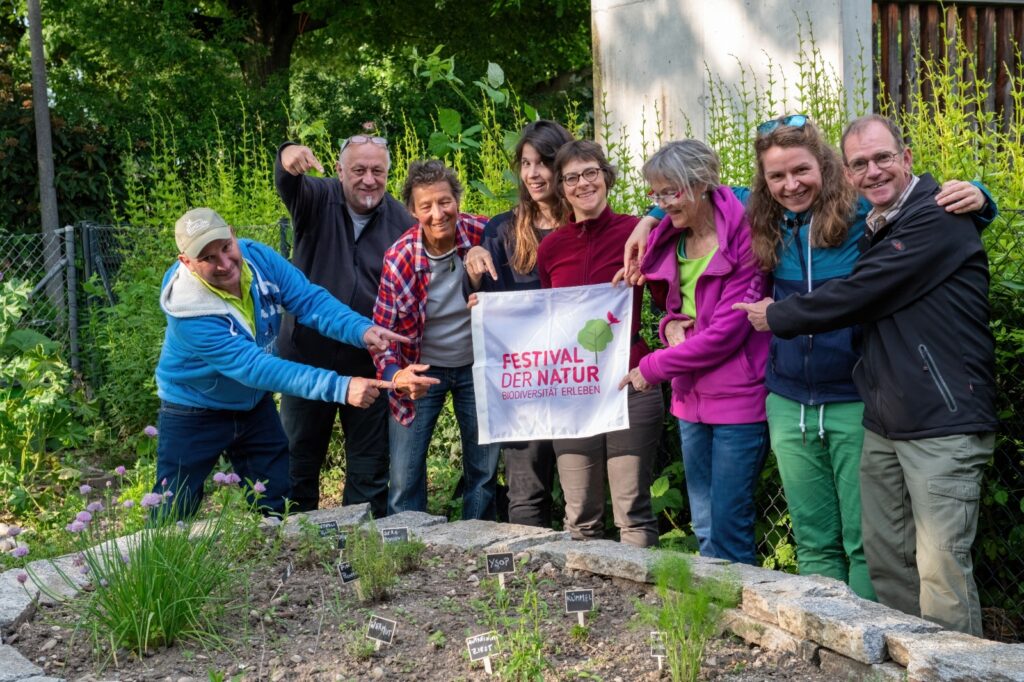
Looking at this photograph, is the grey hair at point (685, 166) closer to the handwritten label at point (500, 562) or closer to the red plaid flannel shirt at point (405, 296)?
the red plaid flannel shirt at point (405, 296)

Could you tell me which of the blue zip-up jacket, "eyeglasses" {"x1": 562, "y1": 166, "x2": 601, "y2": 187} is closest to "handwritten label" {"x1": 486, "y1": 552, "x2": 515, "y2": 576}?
the blue zip-up jacket

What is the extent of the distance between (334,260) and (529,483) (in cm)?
144

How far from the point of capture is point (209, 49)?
16.3m

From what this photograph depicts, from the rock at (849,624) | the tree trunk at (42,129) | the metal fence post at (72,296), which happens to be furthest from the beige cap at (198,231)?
the tree trunk at (42,129)

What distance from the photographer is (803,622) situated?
334 cm

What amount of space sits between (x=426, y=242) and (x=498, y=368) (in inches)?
25.1

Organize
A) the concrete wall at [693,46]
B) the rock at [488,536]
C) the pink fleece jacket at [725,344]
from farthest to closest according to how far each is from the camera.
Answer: the concrete wall at [693,46] < the rock at [488,536] < the pink fleece jacket at [725,344]

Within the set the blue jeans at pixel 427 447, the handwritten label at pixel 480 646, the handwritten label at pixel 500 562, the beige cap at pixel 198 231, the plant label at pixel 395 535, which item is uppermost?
the beige cap at pixel 198 231

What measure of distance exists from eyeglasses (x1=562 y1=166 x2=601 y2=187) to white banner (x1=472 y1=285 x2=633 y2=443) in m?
0.46

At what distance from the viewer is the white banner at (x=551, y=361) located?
4734 millimetres

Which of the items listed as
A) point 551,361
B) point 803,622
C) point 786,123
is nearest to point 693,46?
point 551,361

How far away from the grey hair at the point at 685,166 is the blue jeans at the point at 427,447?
1388mm

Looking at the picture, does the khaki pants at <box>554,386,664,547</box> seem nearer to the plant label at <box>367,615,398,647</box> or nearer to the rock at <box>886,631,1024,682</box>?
the plant label at <box>367,615,398,647</box>

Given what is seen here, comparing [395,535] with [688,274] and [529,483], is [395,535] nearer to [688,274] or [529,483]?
[529,483]
